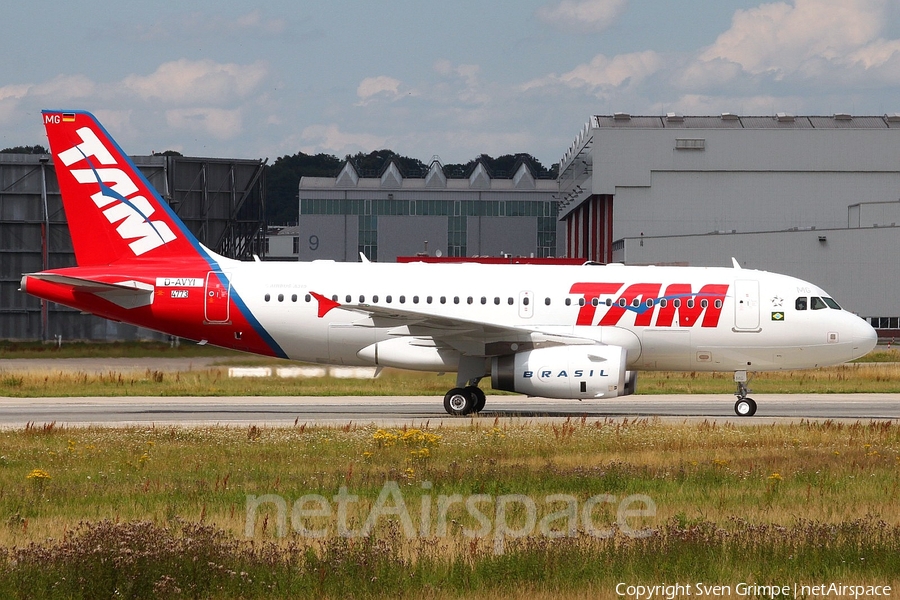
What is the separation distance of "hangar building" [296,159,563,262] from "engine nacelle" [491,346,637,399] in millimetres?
101145

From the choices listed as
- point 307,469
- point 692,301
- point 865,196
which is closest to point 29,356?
point 692,301

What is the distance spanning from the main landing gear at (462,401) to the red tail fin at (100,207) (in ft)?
25.0

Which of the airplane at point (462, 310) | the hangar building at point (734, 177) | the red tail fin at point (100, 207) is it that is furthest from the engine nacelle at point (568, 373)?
the hangar building at point (734, 177)

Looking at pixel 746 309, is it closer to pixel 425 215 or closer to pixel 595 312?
pixel 595 312

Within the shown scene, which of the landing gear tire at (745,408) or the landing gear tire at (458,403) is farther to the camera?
the landing gear tire at (458,403)

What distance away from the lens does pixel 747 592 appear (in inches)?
371

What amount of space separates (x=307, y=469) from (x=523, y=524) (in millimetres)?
4932

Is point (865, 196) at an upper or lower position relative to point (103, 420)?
upper

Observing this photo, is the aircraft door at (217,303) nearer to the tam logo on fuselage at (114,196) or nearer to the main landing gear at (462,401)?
the tam logo on fuselage at (114,196)

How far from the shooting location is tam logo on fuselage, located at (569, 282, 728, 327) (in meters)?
27.0

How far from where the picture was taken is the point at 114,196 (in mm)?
28828

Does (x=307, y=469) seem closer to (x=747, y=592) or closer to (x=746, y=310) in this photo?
(x=747, y=592)

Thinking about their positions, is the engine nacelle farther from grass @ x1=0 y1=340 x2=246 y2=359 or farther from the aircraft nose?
grass @ x1=0 y1=340 x2=246 y2=359

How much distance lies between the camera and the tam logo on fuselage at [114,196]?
28.8m
